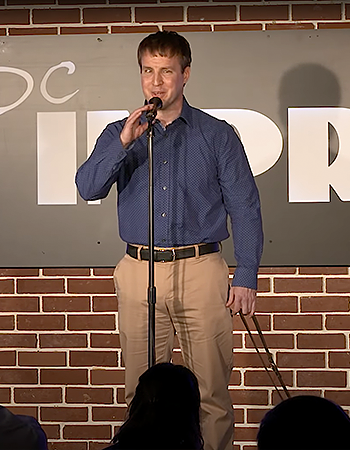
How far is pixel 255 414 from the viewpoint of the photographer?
3.50m

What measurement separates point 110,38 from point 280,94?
0.86 m

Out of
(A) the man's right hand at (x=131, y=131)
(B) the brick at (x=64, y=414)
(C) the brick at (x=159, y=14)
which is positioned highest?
(C) the brick at (x=159, y=14)

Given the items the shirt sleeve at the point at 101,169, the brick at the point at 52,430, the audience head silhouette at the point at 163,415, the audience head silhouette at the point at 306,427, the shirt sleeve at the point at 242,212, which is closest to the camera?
the audience head silhouette at the point at 306,427

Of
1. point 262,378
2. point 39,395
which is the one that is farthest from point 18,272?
point 262,378

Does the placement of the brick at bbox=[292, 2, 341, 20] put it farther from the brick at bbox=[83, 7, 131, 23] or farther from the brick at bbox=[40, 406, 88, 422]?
the brick at bbox=[40, 406, 88, 422]

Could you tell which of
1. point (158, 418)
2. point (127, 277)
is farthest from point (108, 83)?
point (158, 418)

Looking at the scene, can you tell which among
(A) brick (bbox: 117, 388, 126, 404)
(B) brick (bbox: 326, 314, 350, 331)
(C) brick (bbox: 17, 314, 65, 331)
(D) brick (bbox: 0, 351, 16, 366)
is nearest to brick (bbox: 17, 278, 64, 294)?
(C) brick (bbox: 17, 314, 65, 331)

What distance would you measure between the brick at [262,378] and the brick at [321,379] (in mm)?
49

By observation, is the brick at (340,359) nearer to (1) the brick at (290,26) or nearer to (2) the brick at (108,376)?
(2) the brick at (108,376)

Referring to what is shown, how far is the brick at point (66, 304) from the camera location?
11.5 feet

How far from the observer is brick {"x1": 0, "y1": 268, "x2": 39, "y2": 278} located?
3502 millimetres

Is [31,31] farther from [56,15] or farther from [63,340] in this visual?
[63,340]

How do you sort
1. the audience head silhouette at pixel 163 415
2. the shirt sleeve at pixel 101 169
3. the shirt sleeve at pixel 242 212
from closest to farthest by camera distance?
the audience head silhouette at pixel 163 415 < the shirt sleeve at pixel 101 169 < the shirt sleeve at pixel 242 212

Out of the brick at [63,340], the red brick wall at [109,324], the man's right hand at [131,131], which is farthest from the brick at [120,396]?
the man's right hand at [131,131]
